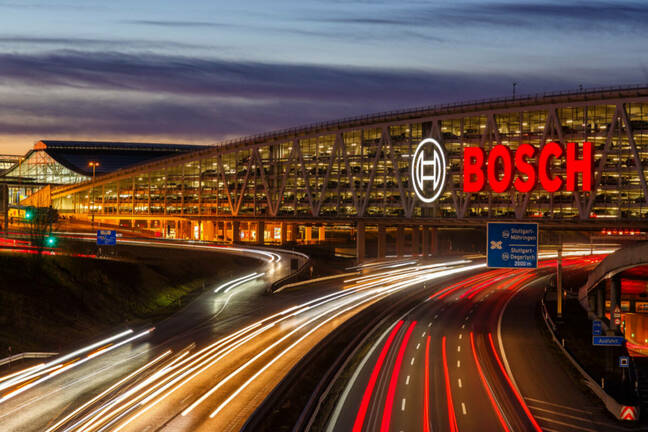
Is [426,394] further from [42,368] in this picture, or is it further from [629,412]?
[42,368]

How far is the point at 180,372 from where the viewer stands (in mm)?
36281

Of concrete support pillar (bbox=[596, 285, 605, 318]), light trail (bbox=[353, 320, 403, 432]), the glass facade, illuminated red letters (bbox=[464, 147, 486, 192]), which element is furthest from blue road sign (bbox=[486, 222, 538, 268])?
the glass facade

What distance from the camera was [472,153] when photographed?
87.1m

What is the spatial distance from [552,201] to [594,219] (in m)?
6.47

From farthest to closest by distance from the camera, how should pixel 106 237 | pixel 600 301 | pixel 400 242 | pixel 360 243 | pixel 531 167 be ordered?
pixel 400 242, pixel 360 243, pixel 531 167, pixel 106 237, pixel 600 301

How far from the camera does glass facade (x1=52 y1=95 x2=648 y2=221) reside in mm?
84938

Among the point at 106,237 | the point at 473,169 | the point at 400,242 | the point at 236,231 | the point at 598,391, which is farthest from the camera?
the point at 236,231

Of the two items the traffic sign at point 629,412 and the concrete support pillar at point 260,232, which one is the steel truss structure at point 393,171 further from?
the traffic sign at point 629,412

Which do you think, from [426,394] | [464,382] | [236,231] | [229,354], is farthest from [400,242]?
[426,394]

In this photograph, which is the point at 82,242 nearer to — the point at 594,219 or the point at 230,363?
the point at 230,363

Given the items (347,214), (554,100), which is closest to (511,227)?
(554,100)

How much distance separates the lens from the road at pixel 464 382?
1210 inches

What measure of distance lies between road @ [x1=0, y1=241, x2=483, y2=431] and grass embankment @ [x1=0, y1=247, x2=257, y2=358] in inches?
165

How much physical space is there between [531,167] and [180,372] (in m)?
58.7
